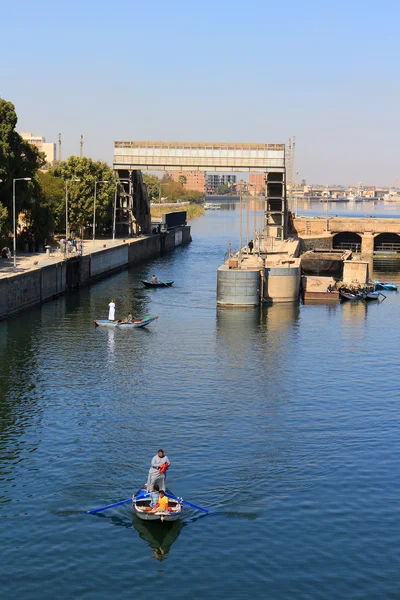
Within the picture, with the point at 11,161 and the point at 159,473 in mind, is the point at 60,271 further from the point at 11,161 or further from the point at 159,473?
the point at 159,473

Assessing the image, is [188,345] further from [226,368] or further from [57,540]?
[57,540]

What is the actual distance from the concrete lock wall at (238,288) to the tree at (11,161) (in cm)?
2334

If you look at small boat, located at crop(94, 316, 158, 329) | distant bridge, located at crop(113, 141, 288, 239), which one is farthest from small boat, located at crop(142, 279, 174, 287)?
distant bridge, located at crop(113, 141, 288, 239)

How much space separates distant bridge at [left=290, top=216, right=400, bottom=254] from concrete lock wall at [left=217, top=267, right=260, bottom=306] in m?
75.2

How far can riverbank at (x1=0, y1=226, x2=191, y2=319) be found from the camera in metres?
80.7

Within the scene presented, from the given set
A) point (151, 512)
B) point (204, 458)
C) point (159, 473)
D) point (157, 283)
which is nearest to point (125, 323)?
point (157, 283)

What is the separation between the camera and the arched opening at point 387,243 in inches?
6816

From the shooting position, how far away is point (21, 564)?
32250 millimetres

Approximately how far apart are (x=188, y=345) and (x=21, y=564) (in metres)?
39.6

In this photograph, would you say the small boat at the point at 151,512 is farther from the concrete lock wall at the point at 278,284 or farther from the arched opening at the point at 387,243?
the arched opening at the point at 387,243

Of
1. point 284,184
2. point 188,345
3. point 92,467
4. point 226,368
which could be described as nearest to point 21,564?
point 92,467

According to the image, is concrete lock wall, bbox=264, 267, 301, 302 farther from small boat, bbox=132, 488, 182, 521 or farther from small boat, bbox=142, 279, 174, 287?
small boat, bbox=132, 488, 182, 521

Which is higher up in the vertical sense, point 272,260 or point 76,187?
point 76,187

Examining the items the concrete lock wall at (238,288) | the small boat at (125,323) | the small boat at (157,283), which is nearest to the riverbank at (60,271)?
the small boat at (157,283)
